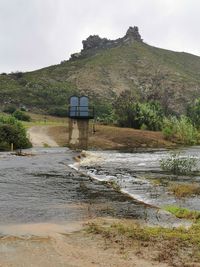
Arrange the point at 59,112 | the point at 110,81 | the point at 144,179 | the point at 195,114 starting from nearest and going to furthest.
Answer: the point at 144,179, the point at 195,114, the point at 59,112, the point at 110,81

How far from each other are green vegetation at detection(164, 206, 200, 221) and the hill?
84.5m

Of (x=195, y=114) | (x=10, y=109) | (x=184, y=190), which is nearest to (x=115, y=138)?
(x=195, y=114)

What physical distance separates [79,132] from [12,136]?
306 inches

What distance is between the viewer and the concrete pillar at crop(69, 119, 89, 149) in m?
50.4

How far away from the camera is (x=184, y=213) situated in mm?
15266

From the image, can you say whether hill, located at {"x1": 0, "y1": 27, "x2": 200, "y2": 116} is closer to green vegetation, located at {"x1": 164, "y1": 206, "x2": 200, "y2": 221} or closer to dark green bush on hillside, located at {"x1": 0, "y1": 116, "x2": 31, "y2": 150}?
dark green bush on hillside, located at {"x1": 0, "y1": 116, "x2": 31, "y2": 150}

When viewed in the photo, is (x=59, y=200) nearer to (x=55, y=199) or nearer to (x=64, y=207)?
(x=55, y=199)

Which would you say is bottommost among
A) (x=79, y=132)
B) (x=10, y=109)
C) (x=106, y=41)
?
(x=79, y=132)

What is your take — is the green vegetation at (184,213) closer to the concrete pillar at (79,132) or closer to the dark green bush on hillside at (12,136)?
the dark green bush on hillside at (12,136)

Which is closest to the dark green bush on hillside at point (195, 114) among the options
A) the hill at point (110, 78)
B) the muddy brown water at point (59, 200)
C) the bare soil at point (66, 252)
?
the hill at point (110, 78)

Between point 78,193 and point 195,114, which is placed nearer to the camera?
point 78,193

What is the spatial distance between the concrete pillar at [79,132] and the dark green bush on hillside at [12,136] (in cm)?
517

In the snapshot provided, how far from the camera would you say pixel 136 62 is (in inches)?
6225

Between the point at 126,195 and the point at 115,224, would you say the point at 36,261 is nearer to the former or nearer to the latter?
the point at 115,224
